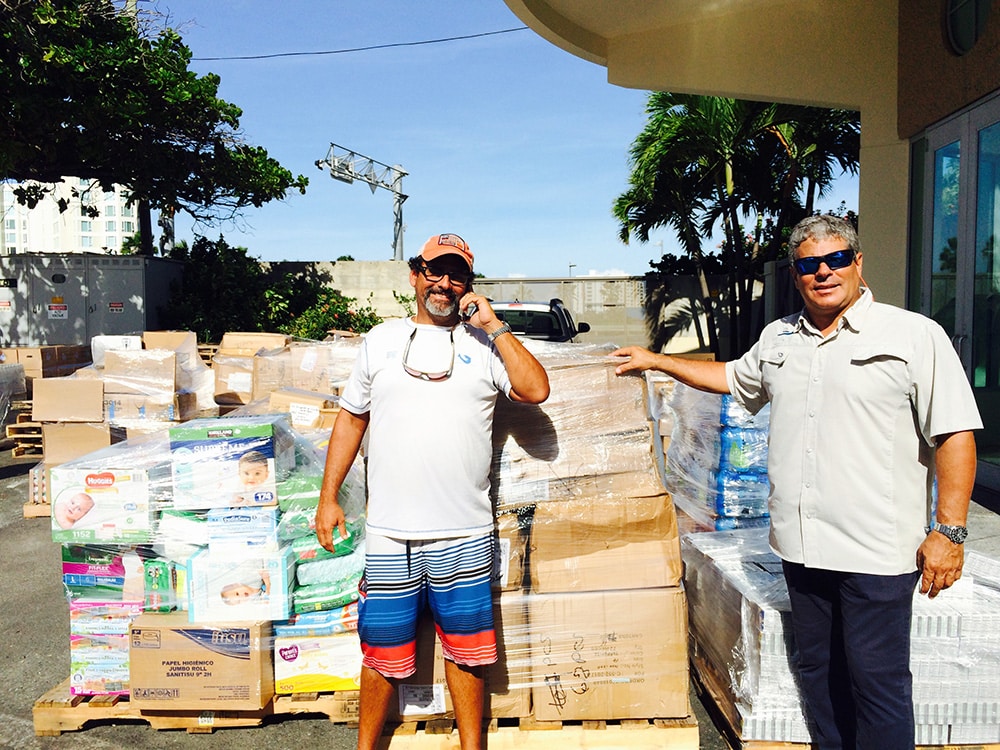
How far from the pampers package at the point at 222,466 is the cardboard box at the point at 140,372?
14.0 feet

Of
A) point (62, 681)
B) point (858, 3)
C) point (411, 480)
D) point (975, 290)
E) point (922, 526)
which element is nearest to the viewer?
point (922, 526)

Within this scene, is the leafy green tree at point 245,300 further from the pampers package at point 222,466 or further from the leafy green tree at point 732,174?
the pampers package at point 222,466

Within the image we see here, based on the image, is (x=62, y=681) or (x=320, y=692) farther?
(x=62, y=681)

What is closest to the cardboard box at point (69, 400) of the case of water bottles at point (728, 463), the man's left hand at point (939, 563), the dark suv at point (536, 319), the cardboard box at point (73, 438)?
the cardboard box at point (73, 438)

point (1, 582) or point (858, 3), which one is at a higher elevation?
point (858, 3)

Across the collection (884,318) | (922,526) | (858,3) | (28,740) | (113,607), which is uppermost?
(858,3)

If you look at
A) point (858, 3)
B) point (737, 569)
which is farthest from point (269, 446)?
point (858, 3)

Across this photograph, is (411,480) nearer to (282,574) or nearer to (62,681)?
(282,574)

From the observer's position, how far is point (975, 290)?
604 centimetres

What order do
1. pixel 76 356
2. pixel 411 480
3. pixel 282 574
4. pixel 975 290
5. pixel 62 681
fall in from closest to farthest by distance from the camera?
pixel 411 480, pixel 282 574, pixel 62 681, pixel 975 290, pixel 76 356

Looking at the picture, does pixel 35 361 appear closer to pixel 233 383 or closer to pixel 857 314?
pixel 233 383

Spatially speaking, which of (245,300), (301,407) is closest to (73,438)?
(301,407)

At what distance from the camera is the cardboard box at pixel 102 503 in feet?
9.84

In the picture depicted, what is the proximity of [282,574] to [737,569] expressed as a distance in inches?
73.3
